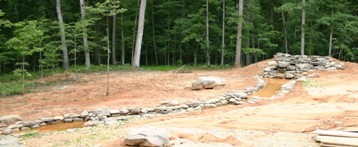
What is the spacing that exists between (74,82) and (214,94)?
27.1 feet

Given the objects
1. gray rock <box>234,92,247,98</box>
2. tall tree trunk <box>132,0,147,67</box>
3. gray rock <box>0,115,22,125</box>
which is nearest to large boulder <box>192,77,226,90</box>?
gray rock <box>234,92,247,98</box>

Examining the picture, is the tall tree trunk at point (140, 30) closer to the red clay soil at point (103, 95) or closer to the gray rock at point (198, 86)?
the red clay soil at point (103, 95)

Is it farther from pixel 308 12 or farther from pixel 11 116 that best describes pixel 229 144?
pixel 308 12

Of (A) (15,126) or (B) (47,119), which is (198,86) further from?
(A) (15,126)

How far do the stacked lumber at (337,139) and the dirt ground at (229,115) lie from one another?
330 mm

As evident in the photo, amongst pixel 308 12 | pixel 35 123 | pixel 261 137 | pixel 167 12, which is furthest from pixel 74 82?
pixel 308 12

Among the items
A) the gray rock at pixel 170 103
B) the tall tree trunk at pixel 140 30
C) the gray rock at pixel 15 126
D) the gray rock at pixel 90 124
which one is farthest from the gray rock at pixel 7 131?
the tall tree trunk at pixel 140 30

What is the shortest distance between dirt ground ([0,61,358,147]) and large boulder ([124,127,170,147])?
331mm

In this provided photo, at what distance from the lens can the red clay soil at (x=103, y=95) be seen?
12.6 meters

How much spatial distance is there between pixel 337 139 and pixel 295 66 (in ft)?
47.3

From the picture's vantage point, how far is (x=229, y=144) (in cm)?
765

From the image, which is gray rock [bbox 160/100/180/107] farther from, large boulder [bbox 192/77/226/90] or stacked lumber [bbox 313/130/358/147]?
stacked lumber [bbox 313/130/358/147]

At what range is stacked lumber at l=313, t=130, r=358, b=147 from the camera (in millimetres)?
7177

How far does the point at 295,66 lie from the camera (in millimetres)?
21172
